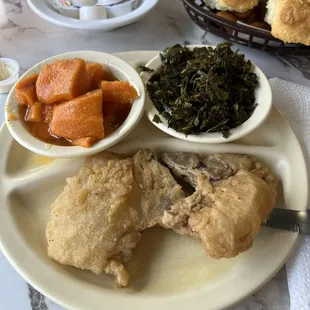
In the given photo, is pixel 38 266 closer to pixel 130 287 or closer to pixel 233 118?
pixel 130 287

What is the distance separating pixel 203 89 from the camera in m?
2.25

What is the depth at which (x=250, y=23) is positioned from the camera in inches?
106

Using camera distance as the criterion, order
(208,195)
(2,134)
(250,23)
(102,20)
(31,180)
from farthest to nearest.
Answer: (102,20) < (250,23) < (2,134) < (31,180) < (208,195)

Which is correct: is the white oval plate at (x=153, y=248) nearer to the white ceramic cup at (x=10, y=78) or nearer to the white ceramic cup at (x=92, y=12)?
the white ceramic cup at (x=10, y=78)

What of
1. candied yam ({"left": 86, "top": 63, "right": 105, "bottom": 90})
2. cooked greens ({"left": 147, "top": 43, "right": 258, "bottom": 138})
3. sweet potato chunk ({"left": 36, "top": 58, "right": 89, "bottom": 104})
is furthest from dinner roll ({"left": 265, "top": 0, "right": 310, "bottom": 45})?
sweet potato chunk ({"left": 36, "top": 58, "right": 89, "bottom": 104})

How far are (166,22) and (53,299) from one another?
226 centimetres

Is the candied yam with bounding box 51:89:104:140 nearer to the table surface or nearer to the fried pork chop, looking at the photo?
the fried pork chop

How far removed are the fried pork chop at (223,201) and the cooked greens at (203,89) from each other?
0.18 m

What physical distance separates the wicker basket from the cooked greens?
0.24 meters

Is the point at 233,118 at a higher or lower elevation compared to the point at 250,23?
lower

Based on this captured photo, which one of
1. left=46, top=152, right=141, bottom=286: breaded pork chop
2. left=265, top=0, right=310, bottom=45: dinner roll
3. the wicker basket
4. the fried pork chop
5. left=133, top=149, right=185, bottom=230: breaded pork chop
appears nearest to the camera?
the fried pork chop

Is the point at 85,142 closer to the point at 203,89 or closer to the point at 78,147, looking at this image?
the point at 78,147

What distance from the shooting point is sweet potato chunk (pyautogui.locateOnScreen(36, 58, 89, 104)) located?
7.20 feet

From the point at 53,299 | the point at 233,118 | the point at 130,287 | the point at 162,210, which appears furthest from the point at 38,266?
the point at 233,118
